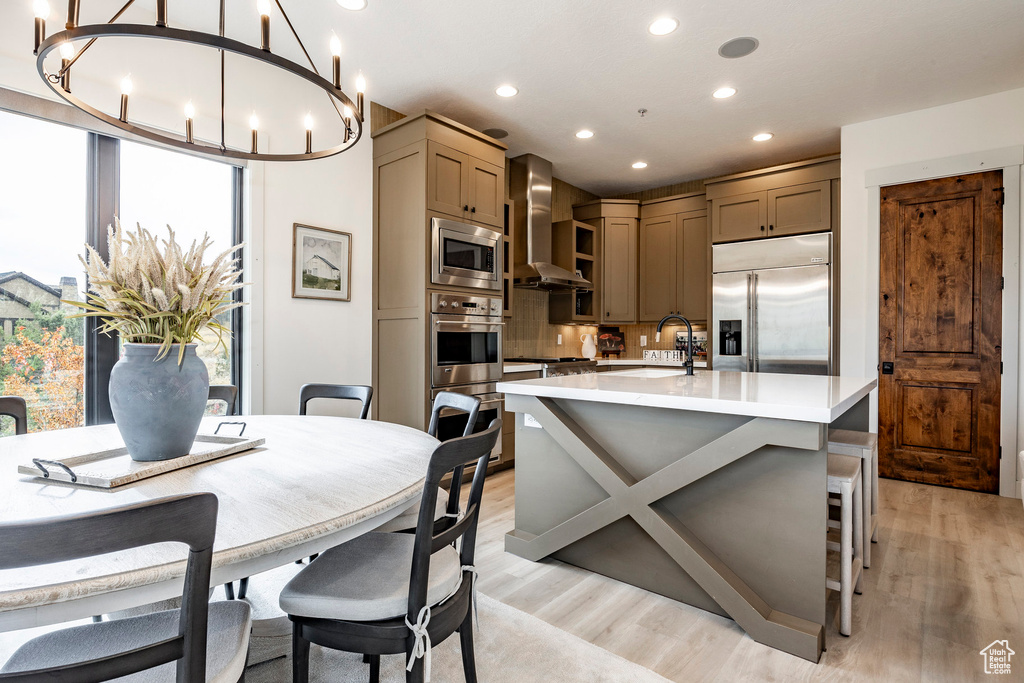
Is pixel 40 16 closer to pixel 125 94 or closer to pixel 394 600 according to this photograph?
pixel 125 94

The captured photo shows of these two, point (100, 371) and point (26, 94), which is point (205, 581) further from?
point (26, 94)

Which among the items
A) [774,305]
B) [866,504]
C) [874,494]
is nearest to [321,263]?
[866,504]

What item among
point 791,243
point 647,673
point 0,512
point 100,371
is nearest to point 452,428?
point 100,371

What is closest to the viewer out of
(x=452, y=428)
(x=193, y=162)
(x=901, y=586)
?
(x=901, y=586)

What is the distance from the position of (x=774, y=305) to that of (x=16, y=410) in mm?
4884

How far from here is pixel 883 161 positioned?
393 centimetres

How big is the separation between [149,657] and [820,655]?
1899 millimetres

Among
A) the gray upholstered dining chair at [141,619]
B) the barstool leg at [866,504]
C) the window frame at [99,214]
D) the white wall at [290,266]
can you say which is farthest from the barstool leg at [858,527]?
the window frame at [99,214]

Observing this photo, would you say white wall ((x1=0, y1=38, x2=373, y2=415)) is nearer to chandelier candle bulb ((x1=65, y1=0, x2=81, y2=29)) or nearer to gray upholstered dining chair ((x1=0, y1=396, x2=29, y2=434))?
gray upholstered dining chair ((x1=0, y1=396, x2=29, y2=434))

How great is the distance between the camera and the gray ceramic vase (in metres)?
1.27

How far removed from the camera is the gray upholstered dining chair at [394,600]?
115 cm

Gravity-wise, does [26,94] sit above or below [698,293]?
above

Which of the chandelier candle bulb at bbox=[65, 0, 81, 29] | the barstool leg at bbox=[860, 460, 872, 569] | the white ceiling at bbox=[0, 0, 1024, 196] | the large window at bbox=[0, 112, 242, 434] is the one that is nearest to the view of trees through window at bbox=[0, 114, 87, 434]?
the large window at bbox=[0, 112, 242, 434]

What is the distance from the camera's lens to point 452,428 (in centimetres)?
370
